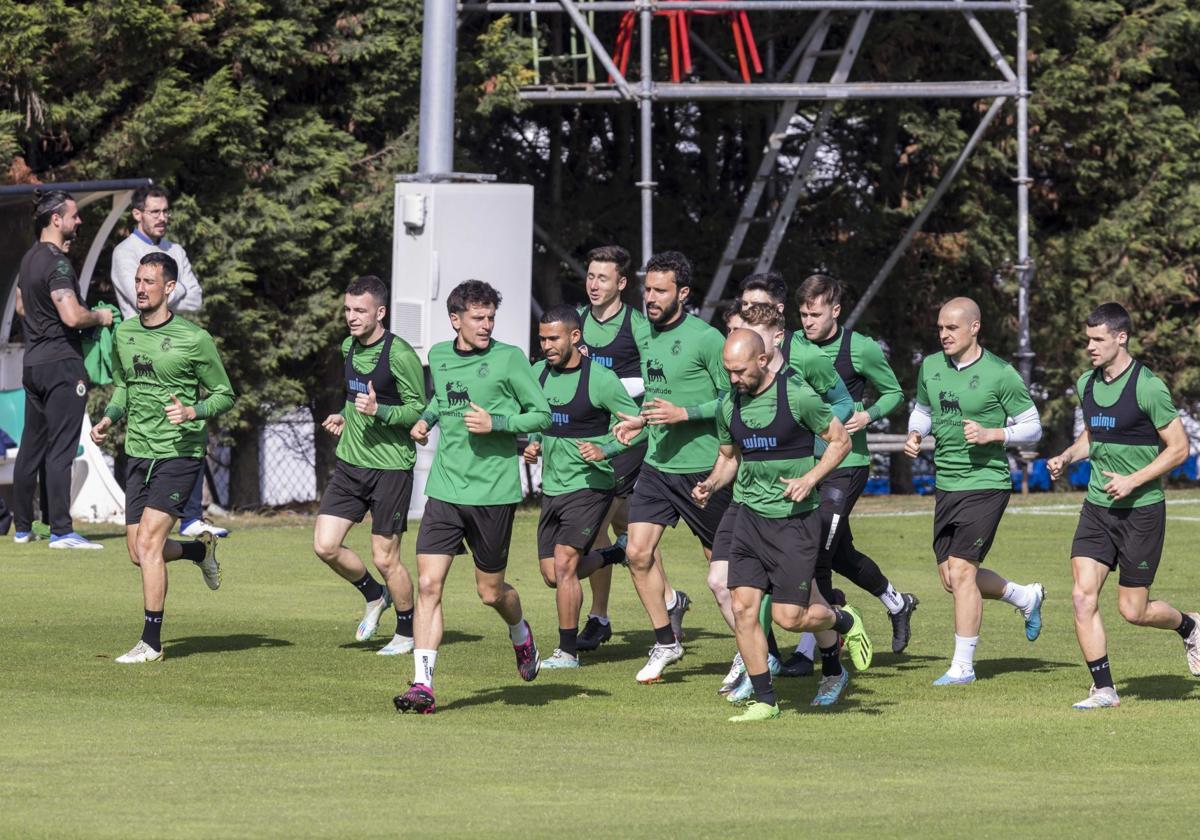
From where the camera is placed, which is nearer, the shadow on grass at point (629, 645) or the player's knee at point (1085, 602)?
the player's knee at point (1085, 602)

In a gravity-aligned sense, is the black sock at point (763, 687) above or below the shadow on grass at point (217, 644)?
above

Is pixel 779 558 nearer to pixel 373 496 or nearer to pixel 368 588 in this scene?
pixel 373 496

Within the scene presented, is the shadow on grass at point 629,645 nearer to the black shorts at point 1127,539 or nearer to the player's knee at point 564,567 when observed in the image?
the player's knee at point 564,567

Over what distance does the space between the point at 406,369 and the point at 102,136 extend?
10.8 m

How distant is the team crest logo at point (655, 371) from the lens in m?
11.6

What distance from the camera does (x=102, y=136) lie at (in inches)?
846

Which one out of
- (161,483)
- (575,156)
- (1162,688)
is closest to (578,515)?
(161,483)

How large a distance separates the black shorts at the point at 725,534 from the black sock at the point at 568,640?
1.36 meters

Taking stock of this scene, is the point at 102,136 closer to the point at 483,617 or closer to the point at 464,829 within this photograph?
the point at 483,617

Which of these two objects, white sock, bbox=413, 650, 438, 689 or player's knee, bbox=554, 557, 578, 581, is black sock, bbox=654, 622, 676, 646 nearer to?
player's knee, bbox=554, 557, 578, 581

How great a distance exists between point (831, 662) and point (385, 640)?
309cm

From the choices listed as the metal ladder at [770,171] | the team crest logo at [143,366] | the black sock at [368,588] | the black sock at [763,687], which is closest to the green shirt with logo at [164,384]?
the team crest logo at [143,366]

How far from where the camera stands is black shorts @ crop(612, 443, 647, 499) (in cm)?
1209

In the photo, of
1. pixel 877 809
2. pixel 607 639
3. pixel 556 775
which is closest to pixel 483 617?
pixel 607 639
